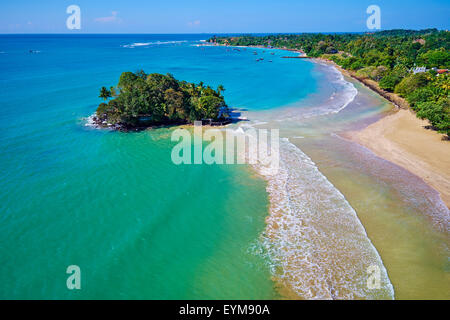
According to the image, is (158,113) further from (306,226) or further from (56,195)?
(306,226)

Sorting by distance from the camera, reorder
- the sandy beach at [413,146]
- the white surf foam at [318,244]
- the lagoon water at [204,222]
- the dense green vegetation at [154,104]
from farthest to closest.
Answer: the dense green vegetation at [154,104] < the sandy beach at [413,146] < the lagoon water at [204,222] < the white surf foam at [318,244]

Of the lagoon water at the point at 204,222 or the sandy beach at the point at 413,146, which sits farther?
the sandy beach at the point at 413,146

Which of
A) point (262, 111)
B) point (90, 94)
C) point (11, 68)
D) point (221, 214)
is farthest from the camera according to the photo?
point (11, 68)

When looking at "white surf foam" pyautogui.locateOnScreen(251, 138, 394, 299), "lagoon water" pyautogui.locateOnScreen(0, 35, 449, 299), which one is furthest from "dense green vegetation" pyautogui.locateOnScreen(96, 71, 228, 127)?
"white surf foam" pyautogui.locateOnScreen(251, 138, 394, 299)

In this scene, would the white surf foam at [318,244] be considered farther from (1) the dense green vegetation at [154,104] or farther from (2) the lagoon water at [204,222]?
(1) the dense green vegetation at [154,104]

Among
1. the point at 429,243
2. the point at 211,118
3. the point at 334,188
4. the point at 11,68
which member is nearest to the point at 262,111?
the point at 211,118

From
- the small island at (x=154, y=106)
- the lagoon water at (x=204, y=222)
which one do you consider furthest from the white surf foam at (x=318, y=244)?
the small island at (x=154, y=106)

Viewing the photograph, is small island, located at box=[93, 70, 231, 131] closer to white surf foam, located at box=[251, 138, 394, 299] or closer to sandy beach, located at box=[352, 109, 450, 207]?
white surf foam, located at box=[251, 138, 394, 299]

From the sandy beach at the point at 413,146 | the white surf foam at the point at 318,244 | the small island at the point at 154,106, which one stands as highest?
the small island at the point at 154,106
